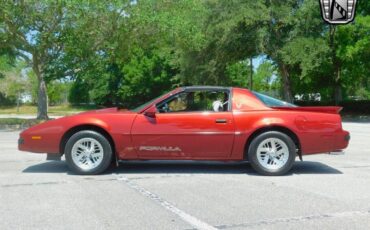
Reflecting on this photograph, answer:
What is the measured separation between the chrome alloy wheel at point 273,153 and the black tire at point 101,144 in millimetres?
2463

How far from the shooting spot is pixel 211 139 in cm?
729

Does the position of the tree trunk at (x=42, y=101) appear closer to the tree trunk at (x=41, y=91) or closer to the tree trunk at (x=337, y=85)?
the tree trunk at (x=41, y=91)

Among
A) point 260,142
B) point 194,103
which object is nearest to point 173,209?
point 260,142

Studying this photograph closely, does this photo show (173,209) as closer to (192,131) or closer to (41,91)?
(192,131)

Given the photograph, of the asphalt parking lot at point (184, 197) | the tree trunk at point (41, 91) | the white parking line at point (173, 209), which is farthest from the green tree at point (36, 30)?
the white parking line at point (173, 209)

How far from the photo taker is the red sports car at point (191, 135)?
7.30 metres

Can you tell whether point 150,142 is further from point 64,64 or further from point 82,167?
point 64,64

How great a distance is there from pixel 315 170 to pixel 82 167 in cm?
405

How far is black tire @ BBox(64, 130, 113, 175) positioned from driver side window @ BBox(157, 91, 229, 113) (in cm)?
106

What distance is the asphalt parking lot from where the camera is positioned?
473 centimetres

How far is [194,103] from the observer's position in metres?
7.57

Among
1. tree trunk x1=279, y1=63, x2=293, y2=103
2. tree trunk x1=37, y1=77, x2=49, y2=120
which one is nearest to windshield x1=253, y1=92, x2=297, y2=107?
tree trunk x1=37, y1=77, x2=49, y2=120

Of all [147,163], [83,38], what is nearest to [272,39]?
[83,38]

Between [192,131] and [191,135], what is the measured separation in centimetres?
7
